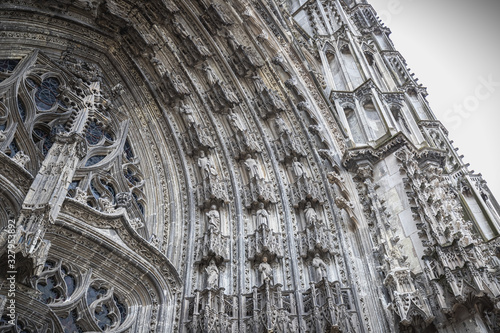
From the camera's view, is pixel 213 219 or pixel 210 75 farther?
pixel 210 75

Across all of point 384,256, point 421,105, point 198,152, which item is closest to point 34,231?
point 198,152

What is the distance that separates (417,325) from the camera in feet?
20.1

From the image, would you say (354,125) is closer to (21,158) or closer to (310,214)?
(310,214)

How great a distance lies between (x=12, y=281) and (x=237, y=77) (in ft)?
21.5

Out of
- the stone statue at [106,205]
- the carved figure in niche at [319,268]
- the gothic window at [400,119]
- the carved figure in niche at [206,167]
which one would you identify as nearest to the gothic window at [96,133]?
the stone statue at [106,205]

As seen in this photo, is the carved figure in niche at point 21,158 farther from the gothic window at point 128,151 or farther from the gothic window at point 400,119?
the gothic window at point 400,119

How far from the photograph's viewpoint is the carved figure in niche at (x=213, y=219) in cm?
829

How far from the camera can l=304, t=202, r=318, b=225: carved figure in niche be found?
26.8ft

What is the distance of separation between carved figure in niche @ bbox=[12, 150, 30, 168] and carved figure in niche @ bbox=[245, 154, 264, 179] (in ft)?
12.7

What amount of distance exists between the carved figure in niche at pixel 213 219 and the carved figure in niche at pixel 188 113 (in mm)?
2194

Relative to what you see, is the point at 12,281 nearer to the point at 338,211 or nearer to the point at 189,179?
the point at 189,179

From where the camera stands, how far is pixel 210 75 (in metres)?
10.6

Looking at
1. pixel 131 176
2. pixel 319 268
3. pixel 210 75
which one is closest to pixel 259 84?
pixel 210 75

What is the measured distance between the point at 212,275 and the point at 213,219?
119cm
